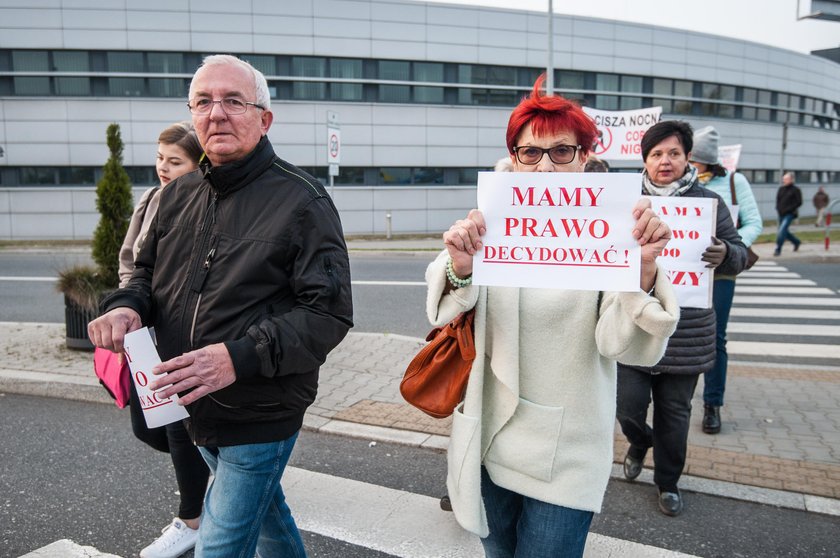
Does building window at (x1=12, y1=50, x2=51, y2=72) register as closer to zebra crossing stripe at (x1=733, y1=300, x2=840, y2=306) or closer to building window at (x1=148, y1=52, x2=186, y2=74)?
building window at (x1=148, y1=52, x2=186, y2=74)

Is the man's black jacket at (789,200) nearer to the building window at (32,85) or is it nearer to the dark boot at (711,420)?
the dark boot at (711,420)

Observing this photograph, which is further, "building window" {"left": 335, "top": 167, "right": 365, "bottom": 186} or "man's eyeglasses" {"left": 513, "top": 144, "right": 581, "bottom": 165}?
"building window" {"left": 335, "top": 167, "right": 365, "bottom": 186}

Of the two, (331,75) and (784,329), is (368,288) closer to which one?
(784,329)

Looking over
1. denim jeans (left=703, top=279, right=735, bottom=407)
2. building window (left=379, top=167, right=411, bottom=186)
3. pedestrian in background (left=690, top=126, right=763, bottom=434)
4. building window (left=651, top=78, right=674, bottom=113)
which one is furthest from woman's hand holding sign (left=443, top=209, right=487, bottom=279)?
building window (left=651, top=78, right=674, bottom=113)

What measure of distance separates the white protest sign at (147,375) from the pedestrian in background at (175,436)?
0.69 m

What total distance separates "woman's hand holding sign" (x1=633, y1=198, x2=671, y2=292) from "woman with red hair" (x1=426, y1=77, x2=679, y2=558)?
0.14m

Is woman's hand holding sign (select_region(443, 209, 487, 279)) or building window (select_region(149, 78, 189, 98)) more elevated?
building window (select_region(149, 78, 189, 98))

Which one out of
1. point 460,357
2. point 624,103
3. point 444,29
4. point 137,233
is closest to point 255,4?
point 444,29

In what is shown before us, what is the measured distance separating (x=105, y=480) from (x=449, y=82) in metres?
24.5

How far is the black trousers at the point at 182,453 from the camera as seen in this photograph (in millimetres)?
3000

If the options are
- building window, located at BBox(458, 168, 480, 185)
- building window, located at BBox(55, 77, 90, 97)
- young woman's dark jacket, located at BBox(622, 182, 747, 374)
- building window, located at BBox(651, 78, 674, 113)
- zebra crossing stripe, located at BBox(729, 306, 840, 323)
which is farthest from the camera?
building window, located at BBox(651, 78, 674, 113)

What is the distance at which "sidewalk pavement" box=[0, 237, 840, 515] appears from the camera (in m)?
4.02

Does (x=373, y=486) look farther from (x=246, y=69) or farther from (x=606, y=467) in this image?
(x=246, y=69)

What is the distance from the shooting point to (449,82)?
26.5m
